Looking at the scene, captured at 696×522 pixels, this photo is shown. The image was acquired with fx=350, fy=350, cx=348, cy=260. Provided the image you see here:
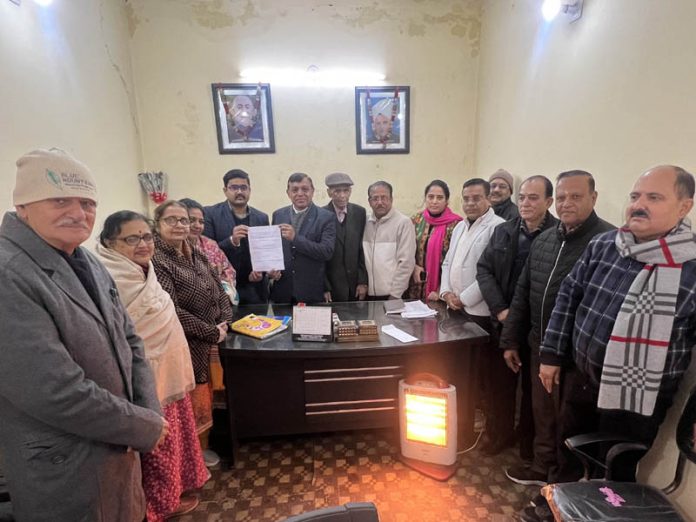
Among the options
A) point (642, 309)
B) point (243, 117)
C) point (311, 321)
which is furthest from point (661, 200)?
point (243, 117)

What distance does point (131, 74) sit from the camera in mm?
3418

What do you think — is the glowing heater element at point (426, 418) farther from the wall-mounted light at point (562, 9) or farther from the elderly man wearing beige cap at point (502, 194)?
the wall-mounted light at point (562, 9)

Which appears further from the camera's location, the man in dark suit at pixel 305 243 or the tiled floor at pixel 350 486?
the man in dark suit at pixel 305 243

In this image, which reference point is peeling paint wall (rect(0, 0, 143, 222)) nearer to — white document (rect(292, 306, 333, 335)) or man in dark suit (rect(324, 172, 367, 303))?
white document (rect(292, 306, 333, 335))

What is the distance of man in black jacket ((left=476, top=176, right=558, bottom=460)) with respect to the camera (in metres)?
2.02

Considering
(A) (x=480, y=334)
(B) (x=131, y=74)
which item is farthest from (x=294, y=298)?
(B) (x=131, y=74)

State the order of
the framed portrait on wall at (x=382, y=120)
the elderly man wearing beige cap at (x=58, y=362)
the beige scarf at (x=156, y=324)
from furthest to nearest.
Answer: the framed portrait on wall at (x=382, y=120) < the beige scarf at (x=156, y=324) < the elderly man wearing beige cap at (x=58, y=362)

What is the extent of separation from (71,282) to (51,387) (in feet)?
1.00

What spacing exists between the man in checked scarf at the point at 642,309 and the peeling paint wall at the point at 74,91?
2.96 m

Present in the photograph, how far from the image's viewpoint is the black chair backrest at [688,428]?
1315mm

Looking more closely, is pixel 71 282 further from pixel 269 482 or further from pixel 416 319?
pixel 416 319

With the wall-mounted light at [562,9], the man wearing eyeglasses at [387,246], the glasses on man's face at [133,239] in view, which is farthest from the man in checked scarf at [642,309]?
the glasses on man's face at [133,239]

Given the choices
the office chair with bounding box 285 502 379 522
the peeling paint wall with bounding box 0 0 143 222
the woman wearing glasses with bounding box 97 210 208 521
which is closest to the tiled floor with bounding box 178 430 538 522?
the woman wearing glasses with bounding box 97 210 208 521

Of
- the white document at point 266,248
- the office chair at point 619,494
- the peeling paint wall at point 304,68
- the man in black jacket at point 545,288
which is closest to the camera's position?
the office chair at point 619,494
